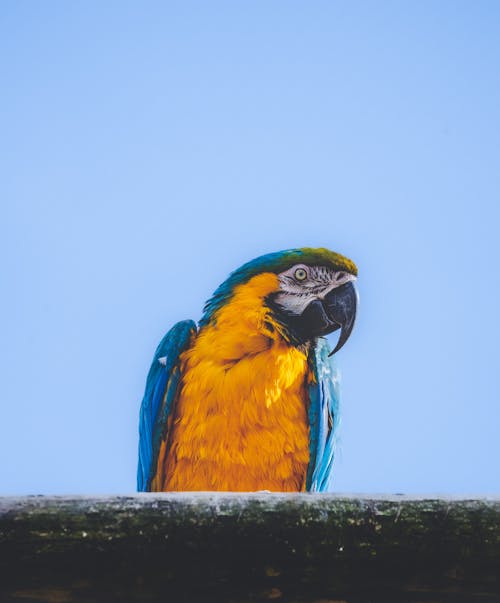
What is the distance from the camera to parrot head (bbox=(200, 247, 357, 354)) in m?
5.18

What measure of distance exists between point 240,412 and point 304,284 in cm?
91

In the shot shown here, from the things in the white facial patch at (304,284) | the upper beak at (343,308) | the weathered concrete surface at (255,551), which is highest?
the white facial patch at (304,284)

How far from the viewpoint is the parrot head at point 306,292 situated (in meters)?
5.18

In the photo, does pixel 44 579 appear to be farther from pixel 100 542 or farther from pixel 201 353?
pixel 201 353

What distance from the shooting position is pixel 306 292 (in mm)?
5227

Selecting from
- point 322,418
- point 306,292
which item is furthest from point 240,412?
point 306,292

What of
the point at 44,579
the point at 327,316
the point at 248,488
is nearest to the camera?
the point at 44,579

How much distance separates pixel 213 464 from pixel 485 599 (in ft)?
10.7

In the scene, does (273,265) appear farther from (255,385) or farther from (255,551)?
(255,551)

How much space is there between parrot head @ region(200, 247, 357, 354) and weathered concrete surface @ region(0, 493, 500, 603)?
133 inches

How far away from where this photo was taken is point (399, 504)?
1.73m

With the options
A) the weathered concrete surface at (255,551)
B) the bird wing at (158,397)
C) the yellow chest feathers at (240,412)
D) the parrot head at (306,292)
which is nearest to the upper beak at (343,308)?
the parrot head at (306,292)

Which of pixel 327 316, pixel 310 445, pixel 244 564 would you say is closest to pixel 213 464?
pixel 310 445

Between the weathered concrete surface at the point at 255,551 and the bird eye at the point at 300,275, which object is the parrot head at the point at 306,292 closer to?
the bird eye at the point at 300,275
